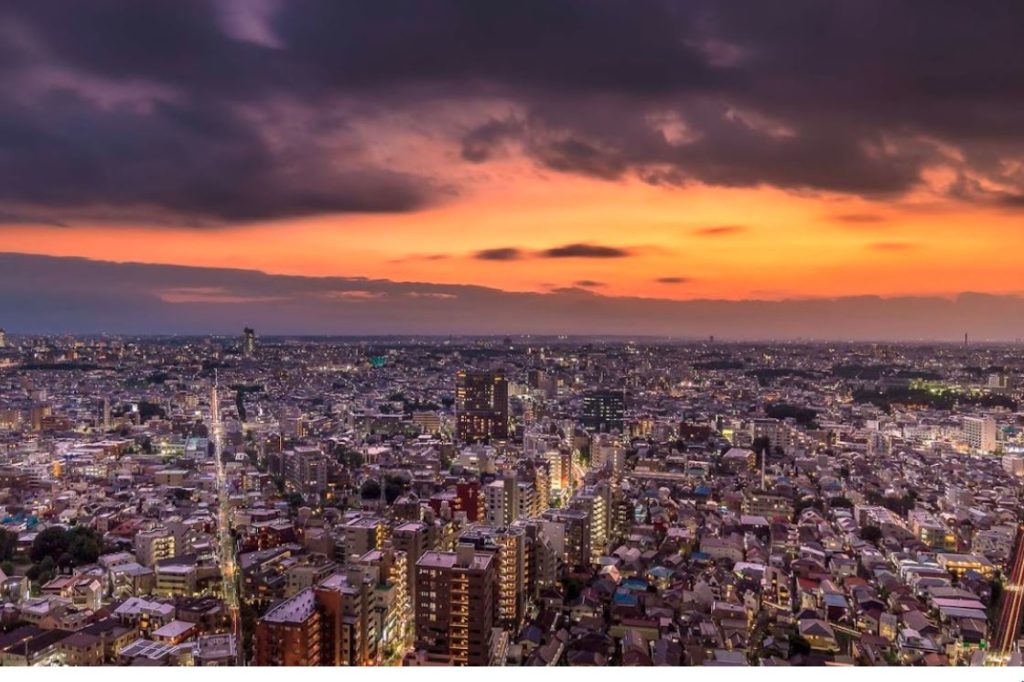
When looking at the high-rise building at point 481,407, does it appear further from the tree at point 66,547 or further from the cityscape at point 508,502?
the tree at point 66,547

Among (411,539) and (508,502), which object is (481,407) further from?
(411,539)

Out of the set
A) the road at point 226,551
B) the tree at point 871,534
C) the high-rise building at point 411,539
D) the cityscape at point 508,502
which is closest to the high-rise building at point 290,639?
the cityscape at point 508,502

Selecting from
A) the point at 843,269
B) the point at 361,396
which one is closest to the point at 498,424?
the point at 361,396

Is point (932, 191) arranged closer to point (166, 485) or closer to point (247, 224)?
point (247, 224)

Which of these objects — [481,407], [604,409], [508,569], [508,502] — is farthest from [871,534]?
[481,407]

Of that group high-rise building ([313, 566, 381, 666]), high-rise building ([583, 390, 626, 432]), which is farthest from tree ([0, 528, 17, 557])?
high-rise building ([583, 390, 626, 432])

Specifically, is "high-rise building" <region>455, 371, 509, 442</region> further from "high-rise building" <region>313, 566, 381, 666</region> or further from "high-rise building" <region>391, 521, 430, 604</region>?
"high-rise building" <region>313, 566, 381, 666</region>

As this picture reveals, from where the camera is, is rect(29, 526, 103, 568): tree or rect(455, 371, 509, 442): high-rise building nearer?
rect(29, 526, 103, 568): tree
